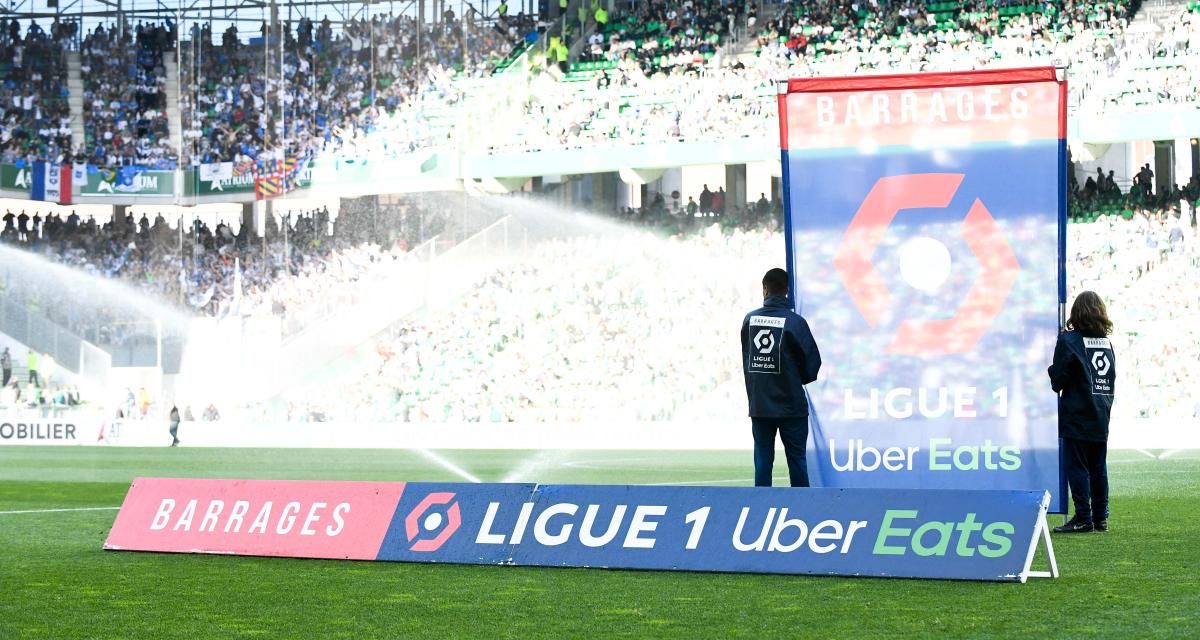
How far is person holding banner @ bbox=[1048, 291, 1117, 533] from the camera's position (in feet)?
34.9

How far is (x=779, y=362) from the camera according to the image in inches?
412

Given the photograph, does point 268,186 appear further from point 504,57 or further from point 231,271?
point 504,57

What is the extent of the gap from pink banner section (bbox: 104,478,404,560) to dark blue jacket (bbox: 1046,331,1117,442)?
13.6ft

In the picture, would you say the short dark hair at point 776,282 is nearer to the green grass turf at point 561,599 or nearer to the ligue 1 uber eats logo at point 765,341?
the ligue 1 uber eats logo at point 765,341

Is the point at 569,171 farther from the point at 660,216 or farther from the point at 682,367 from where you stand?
the point at 682,367

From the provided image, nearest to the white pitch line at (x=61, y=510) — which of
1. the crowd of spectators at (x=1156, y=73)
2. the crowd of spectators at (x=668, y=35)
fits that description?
the crowd of spectators at (x=1156, y=73)

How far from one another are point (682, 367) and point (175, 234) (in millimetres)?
13023

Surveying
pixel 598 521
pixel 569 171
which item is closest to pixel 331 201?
pixel 569 171

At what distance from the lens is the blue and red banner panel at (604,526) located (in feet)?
27.5

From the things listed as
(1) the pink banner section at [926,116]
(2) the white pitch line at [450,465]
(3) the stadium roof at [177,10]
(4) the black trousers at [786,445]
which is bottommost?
(2) the white pitch line at [450,465]

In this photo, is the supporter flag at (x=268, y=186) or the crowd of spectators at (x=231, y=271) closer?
the crowd of spectators at (x=231, y=271)

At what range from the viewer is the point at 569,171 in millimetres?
37281

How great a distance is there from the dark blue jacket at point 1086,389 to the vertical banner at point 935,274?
0.20 meters

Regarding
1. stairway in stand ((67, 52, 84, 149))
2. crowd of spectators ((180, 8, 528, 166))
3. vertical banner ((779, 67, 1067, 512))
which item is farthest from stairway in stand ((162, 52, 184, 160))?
vertical banner ((779, 67, 1067, 512))
